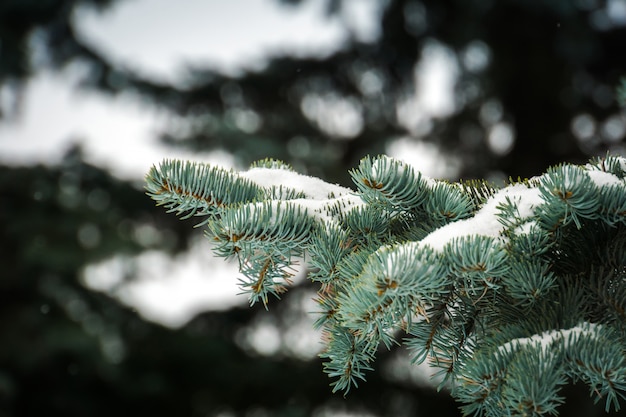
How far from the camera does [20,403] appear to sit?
14.4ft

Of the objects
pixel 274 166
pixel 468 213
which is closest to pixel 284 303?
pixel 274 166

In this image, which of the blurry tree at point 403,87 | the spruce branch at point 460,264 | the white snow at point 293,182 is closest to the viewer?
the spruce branch at point 460,264

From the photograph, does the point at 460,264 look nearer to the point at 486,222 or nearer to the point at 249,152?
the point at 486,222

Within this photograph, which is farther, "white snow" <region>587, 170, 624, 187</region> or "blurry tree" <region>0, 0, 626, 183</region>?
"blurry tree" <region>0, 0, 626, 183</region>

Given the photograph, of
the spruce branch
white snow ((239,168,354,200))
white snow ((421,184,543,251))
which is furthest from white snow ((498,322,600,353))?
white snow ((239,168,354,200))

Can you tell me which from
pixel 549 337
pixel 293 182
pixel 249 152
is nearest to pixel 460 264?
pixel 549 337

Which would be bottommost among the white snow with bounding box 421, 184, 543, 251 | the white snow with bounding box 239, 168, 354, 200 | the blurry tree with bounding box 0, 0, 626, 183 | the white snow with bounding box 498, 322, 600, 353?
the white snow with bounding box 498, 322, 600, 353

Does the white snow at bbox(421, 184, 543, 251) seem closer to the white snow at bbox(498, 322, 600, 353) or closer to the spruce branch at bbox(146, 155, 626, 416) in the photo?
the spruce branch at bbox(146, 155, 626, 416)

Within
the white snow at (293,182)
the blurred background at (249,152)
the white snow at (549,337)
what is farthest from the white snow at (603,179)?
the blurred background at (249,152)

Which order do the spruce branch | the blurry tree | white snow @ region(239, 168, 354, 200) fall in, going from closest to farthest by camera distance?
1. the spruce branch
2. white snow @ region(239, 168, 354, 200)
3. the blurry tree

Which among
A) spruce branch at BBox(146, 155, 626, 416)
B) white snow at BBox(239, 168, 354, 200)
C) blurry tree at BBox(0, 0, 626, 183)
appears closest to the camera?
spruce branch at BBox(146, 155, 626, 416)

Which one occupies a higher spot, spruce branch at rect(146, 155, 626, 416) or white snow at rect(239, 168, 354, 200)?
white snow at rect(239, 168, 354, 200)

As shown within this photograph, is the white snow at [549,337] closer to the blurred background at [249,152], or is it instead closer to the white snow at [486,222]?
the white snow at [486,222]

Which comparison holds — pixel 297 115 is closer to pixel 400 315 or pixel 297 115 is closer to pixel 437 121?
pixel 437 121
